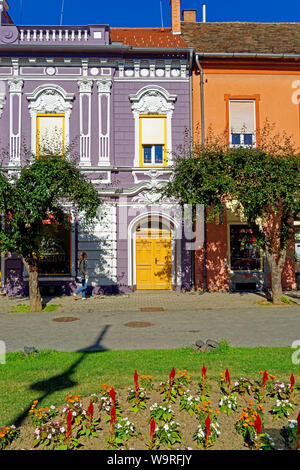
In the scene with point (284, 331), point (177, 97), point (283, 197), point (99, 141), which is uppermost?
point (177, 97)

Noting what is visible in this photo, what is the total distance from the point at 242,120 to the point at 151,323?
10.4 m

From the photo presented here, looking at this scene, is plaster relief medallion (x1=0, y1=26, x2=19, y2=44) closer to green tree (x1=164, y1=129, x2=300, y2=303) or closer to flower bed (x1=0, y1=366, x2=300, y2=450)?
green tree (x1=164, y1=129, x2=300, y2=303)

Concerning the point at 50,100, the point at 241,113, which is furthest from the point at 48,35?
the point at 241,113

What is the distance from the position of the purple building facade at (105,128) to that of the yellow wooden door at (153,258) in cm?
4

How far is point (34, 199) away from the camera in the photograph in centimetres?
1122

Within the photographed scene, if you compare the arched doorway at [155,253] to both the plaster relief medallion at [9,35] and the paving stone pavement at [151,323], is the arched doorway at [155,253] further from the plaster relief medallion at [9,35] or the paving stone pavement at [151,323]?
the plaster relief medallion at [9,35]

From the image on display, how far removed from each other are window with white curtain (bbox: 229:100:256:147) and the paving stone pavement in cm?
653

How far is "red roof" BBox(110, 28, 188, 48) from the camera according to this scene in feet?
57.0

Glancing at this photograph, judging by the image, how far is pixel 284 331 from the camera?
8.98 meters

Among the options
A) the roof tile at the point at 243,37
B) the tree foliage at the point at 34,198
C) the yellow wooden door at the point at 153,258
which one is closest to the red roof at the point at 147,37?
the roof tile at the point at 243,37

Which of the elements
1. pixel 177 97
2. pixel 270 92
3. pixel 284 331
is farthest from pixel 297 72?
pixel 284 331

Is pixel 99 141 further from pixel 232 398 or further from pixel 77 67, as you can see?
pixel 232 398

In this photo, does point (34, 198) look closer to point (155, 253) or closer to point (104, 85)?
point (155, 253)

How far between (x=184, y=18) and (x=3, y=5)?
922cm
